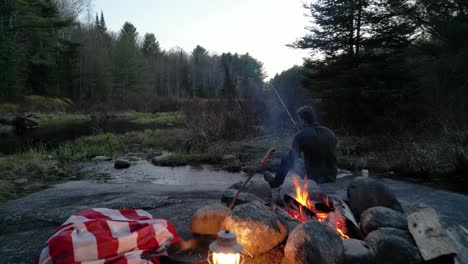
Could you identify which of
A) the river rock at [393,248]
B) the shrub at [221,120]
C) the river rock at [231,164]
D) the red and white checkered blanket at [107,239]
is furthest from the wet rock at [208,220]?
the shrub at [221,120]

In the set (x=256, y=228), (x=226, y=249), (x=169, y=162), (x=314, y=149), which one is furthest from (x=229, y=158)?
(x=226, y=249)

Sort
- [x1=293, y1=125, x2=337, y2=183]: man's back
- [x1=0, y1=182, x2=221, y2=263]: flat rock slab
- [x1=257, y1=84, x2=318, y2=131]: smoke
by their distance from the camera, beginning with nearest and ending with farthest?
[x1=0, y1=182, x2=221, y2=263]: flat rock slab, [x1=293, y1=125, x2=337, y2=183]: man's back, [x1=257, y1=84, x2=318, y2=131]: smoke

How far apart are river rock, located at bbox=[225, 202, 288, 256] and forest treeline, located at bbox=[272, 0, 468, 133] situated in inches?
418

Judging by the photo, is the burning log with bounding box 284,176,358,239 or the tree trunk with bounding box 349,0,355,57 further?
the tree trunk with bounding box 349,0,355,57

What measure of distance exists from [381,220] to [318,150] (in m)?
1.50

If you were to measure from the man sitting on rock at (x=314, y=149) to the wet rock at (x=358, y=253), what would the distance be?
185 centimetres

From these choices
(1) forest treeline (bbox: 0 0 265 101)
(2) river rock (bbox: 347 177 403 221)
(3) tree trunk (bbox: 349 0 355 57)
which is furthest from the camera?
(1) forest treeline (bbox: 0 0 265 101)

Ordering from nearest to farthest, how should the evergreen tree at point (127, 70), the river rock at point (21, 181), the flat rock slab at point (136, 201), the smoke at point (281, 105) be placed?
the flat rock slab at point (136, 201) < the river rock at point (21, 181) < the smoke at point (281, 105) < the evergreen tree at point (127, 70)

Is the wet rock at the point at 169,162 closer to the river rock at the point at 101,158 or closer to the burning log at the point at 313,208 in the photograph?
the river rock at the point at 101,158

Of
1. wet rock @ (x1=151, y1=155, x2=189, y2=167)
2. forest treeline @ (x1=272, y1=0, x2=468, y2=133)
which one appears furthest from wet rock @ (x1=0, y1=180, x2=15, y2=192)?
forest treeline @ (x1=272, y1=0, x2=468, y2=133)

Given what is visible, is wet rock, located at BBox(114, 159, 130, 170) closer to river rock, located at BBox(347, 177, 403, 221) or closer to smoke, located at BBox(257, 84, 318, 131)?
river rock, located at BBox(347, 177, 403, 221)

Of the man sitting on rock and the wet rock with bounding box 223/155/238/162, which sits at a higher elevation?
the man sitting on rock

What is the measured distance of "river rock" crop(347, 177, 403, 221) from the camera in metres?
4.48

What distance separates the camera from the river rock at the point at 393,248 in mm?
3246
